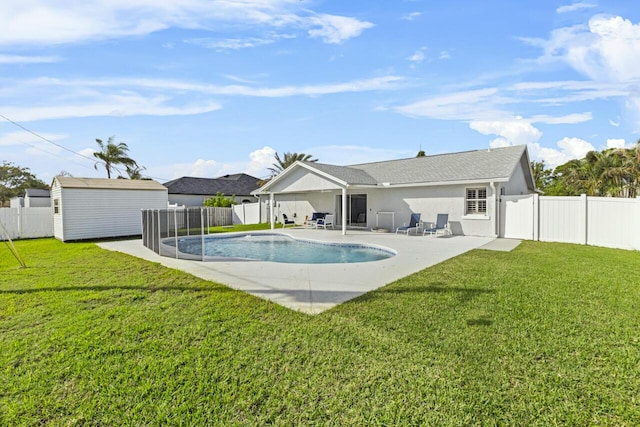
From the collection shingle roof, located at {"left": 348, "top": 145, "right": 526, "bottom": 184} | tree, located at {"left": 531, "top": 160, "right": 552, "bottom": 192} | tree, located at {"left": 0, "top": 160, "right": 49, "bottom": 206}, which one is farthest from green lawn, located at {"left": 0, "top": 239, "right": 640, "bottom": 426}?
tree, located at {"left": 0, "top": 160, "right": 49, "bottom": 206}

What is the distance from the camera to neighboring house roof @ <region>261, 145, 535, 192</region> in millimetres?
16000

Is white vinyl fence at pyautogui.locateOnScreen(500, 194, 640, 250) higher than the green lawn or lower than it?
higher

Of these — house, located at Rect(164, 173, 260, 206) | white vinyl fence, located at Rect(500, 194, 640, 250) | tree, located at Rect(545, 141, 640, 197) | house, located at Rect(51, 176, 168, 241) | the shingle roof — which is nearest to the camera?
white vinyl fence, located at Rect(500, 194, 640, 250)

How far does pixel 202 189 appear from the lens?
37562mm

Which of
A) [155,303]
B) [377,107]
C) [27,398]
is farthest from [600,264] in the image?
[377,107]

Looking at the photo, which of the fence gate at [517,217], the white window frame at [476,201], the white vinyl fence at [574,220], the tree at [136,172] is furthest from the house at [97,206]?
the tree at [136,172]

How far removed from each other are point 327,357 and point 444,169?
16.5m

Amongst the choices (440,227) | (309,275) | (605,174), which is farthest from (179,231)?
(605,174)

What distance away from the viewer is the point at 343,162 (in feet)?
93.2

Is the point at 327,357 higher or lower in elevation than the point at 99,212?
lower

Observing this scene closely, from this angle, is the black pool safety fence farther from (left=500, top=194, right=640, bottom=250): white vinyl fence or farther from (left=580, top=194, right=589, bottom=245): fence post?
(left=580, top=194, right=589, bottom=245): fence post

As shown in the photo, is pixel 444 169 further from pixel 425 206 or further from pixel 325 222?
pixel 325 222

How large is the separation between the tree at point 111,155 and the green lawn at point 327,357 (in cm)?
3554

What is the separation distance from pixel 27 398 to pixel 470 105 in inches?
A: 827
